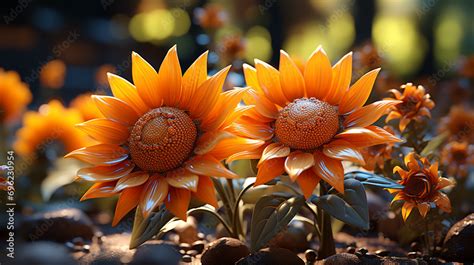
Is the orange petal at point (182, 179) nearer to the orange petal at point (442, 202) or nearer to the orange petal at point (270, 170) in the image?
the orange petal at point (270, 170)

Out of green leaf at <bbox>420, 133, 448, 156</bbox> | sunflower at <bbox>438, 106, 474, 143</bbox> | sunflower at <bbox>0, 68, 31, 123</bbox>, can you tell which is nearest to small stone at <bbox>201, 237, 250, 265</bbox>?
green leaf at <bbox>420, 133, 448, 156</bbox>

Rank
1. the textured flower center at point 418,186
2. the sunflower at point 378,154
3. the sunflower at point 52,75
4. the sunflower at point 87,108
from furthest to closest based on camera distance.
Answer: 1. the sunflower at point 52,75
2. the sunflower at point 87,108
3. the sunflower at point 378,154
4. the textured flower center at point 418,186

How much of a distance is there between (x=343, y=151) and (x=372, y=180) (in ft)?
0.34

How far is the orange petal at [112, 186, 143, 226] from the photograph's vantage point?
0.78 meters

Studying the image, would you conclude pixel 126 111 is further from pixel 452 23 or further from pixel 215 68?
pixel 452 23

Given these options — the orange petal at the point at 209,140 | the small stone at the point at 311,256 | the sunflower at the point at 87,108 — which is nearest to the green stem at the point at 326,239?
the small stone at the point at 311,256

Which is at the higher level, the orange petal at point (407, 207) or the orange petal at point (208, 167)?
the orange petal at point (208, 167)

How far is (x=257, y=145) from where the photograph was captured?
81 cm

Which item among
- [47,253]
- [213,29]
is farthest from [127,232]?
[213,29]

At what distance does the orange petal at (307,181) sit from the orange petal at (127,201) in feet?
0.71

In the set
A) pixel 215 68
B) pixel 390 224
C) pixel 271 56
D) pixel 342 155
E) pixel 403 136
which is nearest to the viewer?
pixel 342 155

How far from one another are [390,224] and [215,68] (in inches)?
28.6

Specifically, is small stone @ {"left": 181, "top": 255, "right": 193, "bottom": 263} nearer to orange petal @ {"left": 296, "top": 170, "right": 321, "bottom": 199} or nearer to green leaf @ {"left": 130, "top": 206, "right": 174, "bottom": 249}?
green leaf @ {"left": 130, "top": 206, "right": 174, "bottom": 249}

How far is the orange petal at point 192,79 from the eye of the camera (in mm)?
838
